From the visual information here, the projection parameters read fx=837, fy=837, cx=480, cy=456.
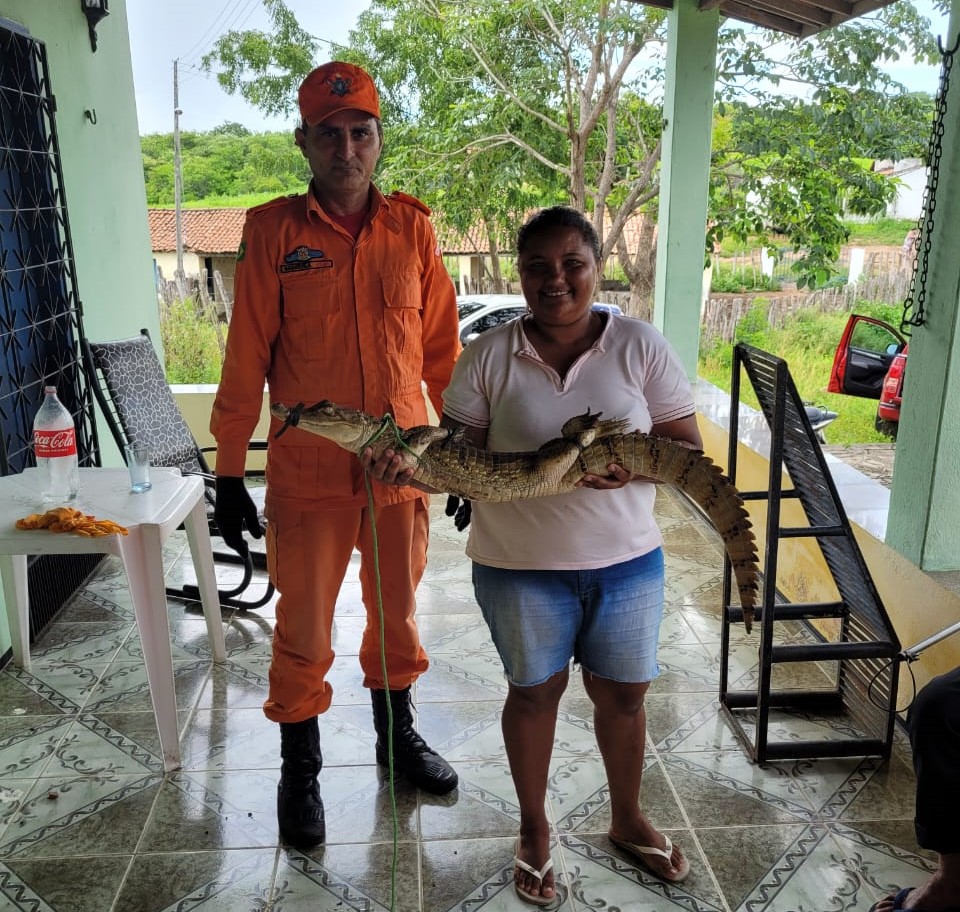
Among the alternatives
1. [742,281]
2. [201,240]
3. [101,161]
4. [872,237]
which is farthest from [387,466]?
[201,240]

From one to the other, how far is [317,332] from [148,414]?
7.12ft

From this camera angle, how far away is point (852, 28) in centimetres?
607

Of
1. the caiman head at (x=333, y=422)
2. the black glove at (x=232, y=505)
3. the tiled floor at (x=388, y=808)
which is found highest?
the caiman head at (x=333, y=422)

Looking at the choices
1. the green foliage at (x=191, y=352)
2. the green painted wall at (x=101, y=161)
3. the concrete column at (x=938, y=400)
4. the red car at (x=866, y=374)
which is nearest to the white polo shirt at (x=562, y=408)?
the concrete column at (x=938, y=400)

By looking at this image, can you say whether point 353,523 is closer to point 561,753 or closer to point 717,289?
point 561,753

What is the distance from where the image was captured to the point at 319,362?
1947 mm

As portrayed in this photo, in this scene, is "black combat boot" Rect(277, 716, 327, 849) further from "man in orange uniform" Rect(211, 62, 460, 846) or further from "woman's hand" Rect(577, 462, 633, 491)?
"woman's hand" Rect(577, 462, 633, 491)

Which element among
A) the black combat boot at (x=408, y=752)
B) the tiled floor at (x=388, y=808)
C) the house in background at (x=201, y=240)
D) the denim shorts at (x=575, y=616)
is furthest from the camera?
the house in background at (x=201, y=240)

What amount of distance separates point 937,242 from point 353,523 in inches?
70.4

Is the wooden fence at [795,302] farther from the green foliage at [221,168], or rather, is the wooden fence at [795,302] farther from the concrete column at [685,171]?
the green foliage at [221,168]

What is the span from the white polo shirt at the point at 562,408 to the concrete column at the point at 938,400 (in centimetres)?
112

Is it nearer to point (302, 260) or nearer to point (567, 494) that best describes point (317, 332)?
point (302, 260)

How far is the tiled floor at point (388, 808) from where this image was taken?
6.12 feet

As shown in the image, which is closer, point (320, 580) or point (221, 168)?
point (320, 580)
